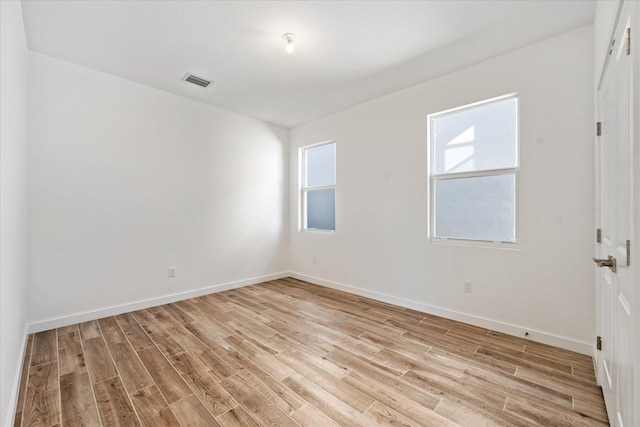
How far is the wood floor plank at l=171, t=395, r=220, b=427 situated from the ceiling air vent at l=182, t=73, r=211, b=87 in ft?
10.2

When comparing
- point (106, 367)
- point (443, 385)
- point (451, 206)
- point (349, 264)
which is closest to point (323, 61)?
point (451, 206)

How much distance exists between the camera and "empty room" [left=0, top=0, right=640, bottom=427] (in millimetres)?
1626

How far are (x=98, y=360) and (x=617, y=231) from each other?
11.4 feet

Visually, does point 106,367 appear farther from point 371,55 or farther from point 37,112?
point 371,55

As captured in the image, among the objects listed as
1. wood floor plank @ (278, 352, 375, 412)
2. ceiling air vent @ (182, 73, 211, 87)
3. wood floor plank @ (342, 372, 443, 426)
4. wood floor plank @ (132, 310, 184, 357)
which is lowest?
wood floor plank @ (278, 352, 375, 412)

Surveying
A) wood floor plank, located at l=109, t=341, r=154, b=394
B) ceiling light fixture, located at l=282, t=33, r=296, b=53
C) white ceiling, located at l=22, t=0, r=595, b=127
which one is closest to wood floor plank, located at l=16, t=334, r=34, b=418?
wood floor plank, located at l=109, t=341, r=154, b=394

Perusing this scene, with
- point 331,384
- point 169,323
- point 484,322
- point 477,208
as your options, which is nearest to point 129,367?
point 169,323

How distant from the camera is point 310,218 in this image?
4.84 metres

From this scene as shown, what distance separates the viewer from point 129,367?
2.08 meters

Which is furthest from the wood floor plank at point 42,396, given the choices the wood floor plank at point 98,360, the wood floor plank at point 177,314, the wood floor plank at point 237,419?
the wood floor plank at point 177,314

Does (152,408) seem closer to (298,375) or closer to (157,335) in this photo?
(298,375)

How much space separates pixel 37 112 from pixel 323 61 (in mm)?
2828

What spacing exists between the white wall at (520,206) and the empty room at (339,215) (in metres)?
0.02

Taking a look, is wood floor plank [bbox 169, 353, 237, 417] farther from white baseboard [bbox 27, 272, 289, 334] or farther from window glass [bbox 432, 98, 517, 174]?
window glass [bbox 432, 98, 517, 174]
